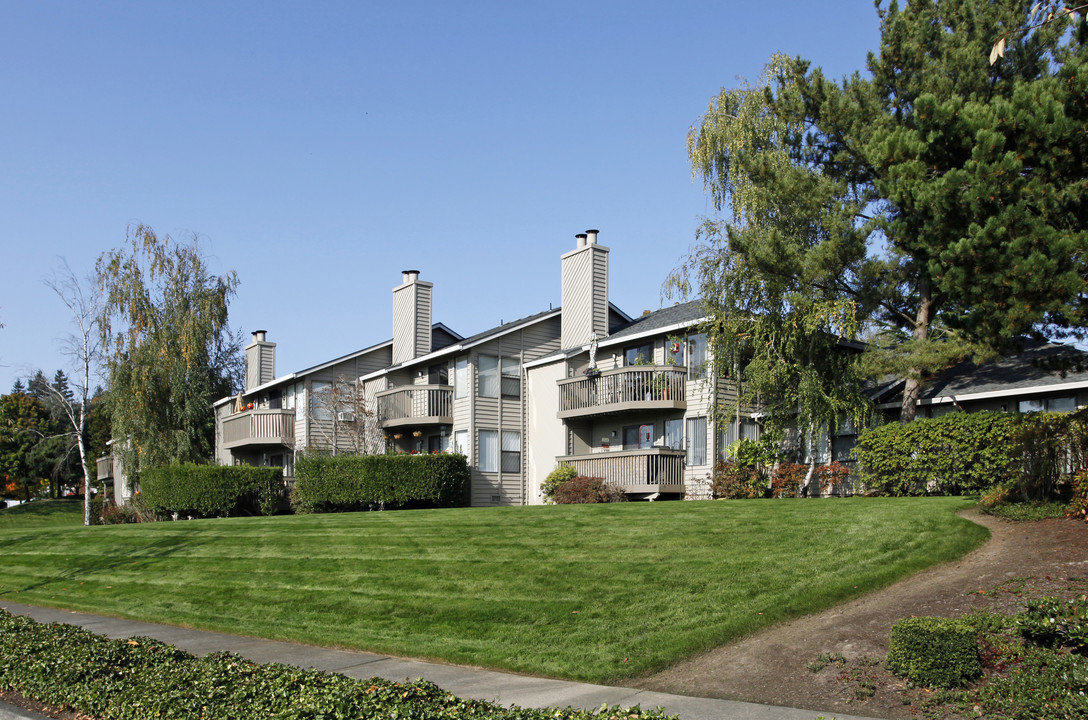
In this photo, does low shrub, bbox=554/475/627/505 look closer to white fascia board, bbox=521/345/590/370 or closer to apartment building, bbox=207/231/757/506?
apartment building, bbox=207/231/757/506

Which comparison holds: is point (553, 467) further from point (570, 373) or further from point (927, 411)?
point (927, 411)

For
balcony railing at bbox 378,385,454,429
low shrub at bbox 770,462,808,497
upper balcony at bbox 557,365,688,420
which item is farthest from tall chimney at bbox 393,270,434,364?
low shrub at bbox 770,462,808,497

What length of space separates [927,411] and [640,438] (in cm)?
881

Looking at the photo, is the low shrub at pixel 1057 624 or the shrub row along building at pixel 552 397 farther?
the shrub row along building at pixel 552 397

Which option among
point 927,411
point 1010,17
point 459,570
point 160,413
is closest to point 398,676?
point 459,570

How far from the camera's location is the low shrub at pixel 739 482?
25094mm

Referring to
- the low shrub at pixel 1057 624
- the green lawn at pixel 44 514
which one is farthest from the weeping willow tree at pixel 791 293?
the green lawn at pixel 44 514

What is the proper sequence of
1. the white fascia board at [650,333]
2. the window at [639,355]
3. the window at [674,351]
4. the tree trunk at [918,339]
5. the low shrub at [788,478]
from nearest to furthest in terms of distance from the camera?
the tree trunk at [918,339] → the low shrub at [788,478] → the white fascia board at [650,333] → the window at [674,351] → the window at [639,355]

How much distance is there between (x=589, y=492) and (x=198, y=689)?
65.5 ft

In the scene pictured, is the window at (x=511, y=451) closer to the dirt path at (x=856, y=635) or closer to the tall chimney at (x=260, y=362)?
the tall chimney at (x=260, y=362)

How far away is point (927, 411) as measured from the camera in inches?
985

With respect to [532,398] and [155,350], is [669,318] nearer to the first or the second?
[532,398]

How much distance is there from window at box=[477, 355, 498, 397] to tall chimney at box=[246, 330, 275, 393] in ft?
59.1

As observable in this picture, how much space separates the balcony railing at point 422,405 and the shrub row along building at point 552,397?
0.05 meters
